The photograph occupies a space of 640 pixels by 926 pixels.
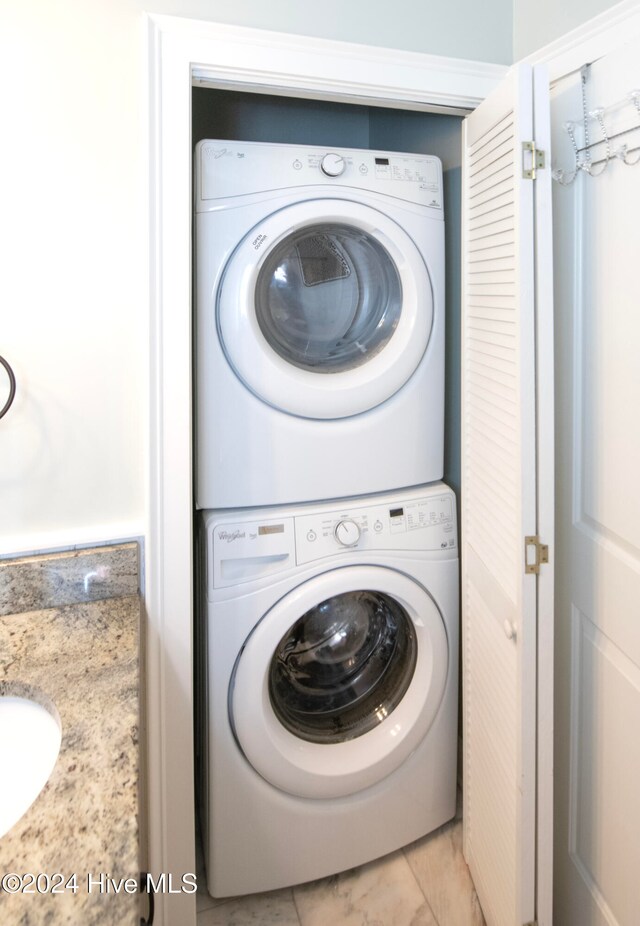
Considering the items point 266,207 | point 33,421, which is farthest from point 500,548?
point 33,421

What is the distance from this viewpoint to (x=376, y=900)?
1621 millimetres

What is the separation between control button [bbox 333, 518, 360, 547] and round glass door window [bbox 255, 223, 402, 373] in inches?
15.0

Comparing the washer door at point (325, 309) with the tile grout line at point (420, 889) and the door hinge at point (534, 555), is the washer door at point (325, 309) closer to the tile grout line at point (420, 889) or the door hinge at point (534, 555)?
the door hinge at point (534, 555)

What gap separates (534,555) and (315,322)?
758 mm

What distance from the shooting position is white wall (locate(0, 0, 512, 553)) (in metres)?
1.20

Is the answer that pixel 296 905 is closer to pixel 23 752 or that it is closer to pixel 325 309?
pixel 23 752

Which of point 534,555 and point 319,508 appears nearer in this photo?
point 534,555

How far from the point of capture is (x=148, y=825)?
1.41m

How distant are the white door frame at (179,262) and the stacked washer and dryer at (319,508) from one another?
10 centimetres

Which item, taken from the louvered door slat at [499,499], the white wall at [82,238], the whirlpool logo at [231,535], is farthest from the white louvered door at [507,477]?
the whirlpool logo at [231,535]

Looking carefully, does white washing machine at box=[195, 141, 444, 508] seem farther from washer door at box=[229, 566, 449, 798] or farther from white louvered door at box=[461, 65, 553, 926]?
washer door at box=[229, 566, 449, 798]

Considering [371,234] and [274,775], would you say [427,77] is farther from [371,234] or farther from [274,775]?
[274,775]

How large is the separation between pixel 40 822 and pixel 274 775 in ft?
2.84

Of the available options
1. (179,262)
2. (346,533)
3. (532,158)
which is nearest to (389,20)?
(532,158)
